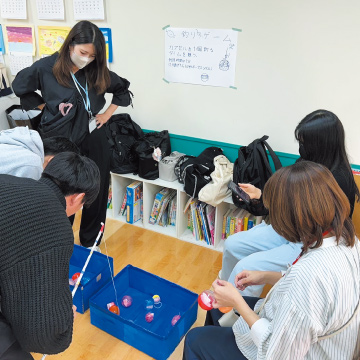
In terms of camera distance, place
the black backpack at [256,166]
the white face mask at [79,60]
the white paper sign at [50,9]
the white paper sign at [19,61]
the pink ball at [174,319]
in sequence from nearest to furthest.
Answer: the pink ball at [174,319] < the white face mask at [79,60] < the black backpack at [256,166] < the white paper sign at [50,9] < the white paper sign at [19,61]

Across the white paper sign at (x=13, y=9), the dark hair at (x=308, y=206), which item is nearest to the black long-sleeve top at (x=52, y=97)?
the white paper sign at (x=13, y=9)

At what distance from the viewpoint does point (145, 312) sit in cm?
207

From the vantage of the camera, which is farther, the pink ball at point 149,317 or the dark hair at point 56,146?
the pink ball at point 149,317

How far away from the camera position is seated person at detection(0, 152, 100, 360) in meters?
0.92

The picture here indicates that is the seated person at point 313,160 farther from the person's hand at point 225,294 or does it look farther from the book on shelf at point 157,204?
the book on shelf at point 157,204

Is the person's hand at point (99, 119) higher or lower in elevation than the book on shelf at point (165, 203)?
higher

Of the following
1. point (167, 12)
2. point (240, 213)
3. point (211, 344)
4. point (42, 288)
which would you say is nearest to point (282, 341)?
point (211, 344)

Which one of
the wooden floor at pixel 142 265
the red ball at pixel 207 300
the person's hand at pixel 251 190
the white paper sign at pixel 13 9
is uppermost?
the white paper sign at pixel 13 9

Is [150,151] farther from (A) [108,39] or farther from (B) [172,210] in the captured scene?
(A) [108,39]

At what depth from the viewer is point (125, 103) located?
2480 mm

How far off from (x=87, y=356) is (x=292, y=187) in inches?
53.3

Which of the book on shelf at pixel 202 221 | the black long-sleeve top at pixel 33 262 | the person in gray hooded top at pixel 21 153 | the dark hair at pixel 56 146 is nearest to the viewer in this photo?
the black long-sleeve top at pixel 33 262

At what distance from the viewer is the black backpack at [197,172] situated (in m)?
2.51

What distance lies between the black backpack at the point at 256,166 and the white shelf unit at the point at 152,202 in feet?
0.78
